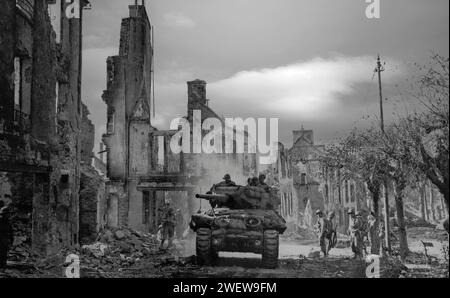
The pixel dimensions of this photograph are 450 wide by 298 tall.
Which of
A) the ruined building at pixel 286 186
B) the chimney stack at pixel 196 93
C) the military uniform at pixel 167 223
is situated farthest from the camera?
the ruined building at pixel 286 186

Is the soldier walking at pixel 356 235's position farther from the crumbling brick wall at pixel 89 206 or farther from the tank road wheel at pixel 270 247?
the crumbling brick wall at pixel 89 206

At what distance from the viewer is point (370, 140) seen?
13.7 metres

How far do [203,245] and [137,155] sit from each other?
1108 centimetres

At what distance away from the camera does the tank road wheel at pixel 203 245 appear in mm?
11617

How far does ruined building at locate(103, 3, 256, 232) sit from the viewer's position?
2119cm

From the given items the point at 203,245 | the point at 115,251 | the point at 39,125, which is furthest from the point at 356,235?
the point at 39,125

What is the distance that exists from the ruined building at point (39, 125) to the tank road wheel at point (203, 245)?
435 cm

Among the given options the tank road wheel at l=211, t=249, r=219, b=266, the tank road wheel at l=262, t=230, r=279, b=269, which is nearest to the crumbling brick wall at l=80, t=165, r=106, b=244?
the tank road wheel at l=211, t=249, r=219, b=266

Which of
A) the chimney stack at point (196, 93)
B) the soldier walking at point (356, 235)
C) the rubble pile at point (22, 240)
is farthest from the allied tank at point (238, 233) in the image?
the chimney stack at point (196, 93)

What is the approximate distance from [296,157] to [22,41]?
72.8 ft

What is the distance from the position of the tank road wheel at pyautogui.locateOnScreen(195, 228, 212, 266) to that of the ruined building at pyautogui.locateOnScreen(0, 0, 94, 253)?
14.3 feet

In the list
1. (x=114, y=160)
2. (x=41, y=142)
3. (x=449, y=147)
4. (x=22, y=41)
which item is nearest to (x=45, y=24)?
(x=22, y=41)

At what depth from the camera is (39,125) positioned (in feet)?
43.0
